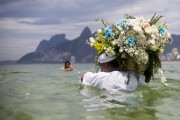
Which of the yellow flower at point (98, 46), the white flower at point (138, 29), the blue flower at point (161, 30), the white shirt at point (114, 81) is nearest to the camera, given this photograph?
the white shirt at point (114, 81)

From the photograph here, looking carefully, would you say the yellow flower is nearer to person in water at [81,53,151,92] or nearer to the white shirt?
person in water at [81,53,151,92]

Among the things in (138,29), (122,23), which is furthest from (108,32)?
(138,29)

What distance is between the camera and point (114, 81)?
8641mm

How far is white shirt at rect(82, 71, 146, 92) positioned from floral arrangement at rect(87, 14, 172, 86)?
233mm

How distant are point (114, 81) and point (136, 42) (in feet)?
3.46

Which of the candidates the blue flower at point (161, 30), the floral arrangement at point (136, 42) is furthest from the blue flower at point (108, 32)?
the blue flower at point (161, 30)

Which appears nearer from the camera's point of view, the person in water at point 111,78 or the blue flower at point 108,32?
the person in water at point 111,78

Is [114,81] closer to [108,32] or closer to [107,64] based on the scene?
[107,64]

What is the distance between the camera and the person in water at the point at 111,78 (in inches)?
341

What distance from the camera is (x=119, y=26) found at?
9125mm

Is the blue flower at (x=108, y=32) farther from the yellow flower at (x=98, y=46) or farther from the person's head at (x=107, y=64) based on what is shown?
the person's head at (x=107, y=64)

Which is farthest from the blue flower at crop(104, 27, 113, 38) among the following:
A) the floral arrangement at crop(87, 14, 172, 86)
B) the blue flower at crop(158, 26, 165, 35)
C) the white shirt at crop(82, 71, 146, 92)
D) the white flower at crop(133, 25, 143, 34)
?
the blue flower at crop(158, 26, 165, 35)

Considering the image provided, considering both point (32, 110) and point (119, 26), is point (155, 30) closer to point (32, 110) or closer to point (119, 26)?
point (119, 26)

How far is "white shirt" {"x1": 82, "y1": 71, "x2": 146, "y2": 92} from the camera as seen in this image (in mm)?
8656
